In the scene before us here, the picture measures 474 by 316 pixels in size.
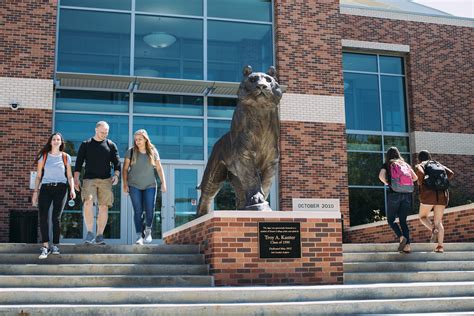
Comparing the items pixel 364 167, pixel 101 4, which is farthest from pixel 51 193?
pixel 364 167

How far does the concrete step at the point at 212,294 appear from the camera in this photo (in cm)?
682

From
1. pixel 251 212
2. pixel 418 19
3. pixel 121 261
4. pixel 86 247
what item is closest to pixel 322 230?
pixel 251 212

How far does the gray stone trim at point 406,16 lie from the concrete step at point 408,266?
12617mm

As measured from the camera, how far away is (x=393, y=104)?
20.7 metres

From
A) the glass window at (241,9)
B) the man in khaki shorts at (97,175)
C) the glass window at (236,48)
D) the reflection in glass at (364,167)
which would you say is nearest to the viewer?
the man in khaki shorts at (97,175)

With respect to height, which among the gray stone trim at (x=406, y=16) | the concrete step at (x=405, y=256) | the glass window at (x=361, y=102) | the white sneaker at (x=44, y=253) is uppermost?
the gray stone trim at (x=406, y=16)

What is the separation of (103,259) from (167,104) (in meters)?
8.88

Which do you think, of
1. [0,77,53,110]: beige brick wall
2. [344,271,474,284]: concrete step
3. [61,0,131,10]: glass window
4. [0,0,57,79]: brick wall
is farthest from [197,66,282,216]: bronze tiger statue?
[61,0,131,10]: glass window

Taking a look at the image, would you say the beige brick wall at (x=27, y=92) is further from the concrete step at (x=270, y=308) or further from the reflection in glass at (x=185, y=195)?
the concrete step at (x=270, y=308)

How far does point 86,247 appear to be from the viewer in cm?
884

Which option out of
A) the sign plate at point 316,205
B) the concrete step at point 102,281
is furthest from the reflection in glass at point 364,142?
the concrete step at point 102,281

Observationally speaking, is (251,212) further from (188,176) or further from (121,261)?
(188,176)

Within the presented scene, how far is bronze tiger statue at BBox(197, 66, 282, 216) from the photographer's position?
876 centimetres

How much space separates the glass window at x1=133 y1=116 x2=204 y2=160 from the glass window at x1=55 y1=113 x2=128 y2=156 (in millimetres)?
496
